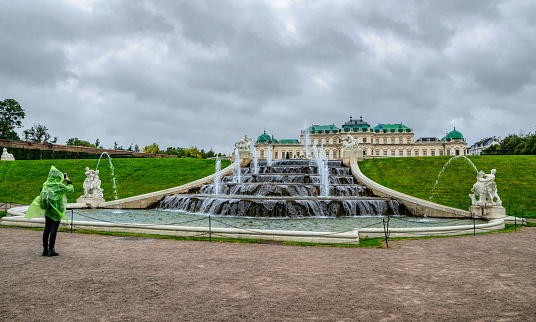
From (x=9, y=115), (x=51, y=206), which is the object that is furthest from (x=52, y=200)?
(x=9, y=115)

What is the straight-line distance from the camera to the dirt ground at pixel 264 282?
198 inches

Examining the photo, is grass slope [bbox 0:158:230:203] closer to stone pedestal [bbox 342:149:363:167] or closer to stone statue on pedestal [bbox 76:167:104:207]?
stone statue on pedestal [bbox 76:167:104:207]

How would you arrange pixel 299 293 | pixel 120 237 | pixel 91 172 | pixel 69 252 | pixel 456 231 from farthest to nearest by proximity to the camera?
pixel 91 172 < pixel 456 231 < pixel 120 237 < pixel 69 252 < pixel 299 293

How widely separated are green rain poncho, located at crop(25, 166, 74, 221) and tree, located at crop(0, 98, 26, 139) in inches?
2640

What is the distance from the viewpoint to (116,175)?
32.1 meters

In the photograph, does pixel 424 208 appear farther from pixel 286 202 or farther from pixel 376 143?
pixel 376 143

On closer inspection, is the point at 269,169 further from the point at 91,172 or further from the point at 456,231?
the point at 456,231

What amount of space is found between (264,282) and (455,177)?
25.3 metres

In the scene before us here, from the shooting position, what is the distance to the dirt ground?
5.03 meters

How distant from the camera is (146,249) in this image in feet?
31.9

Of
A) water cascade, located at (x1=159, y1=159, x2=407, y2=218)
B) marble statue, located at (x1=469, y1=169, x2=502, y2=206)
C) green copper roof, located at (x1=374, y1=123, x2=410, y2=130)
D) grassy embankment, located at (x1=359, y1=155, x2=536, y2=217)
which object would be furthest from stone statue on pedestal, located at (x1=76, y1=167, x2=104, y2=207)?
green copper roof, located at (x1=374, y1=123, x2=410, y2=130)

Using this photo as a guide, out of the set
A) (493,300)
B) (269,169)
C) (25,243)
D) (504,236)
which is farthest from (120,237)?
(269,169)

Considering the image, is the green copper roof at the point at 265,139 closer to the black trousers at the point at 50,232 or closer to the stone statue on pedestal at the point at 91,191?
the stone statue on pedestal at the point at 91,191

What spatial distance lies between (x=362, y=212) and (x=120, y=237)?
43.5 ft
